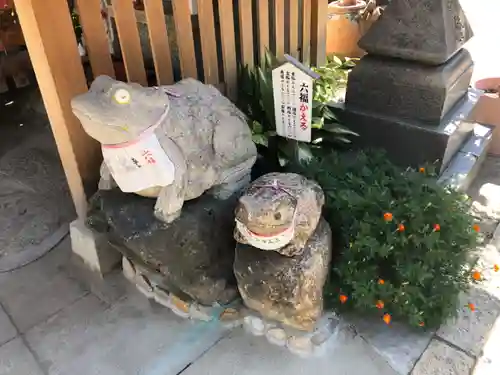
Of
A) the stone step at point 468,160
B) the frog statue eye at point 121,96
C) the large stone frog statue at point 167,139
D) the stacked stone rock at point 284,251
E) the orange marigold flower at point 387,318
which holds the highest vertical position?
the frog statue eye at point 121,96

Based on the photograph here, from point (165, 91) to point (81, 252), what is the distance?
1268mm

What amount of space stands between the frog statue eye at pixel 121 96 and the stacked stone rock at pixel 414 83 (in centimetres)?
173

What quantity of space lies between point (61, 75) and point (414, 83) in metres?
2.12

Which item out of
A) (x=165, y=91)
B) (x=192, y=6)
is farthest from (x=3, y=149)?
(x=165, y=91)

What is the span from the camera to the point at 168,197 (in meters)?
2.41

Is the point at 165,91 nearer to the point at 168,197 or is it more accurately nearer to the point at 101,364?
the point at 168,197

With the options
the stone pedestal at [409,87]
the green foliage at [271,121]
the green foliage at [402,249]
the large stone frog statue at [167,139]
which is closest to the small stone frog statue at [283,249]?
the green foliage at [402,249]

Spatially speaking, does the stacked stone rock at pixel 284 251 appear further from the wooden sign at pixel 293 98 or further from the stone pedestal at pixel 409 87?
the stone pedestal at pixel 409 87

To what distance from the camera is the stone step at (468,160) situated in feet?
10.6

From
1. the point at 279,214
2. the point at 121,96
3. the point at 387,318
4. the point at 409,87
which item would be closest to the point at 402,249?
the point at 387,318

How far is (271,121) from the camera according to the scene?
333 centimetres

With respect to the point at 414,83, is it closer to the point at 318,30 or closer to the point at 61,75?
the point at 318,30

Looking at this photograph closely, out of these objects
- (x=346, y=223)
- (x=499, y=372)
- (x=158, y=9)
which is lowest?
(x=499, y=372)

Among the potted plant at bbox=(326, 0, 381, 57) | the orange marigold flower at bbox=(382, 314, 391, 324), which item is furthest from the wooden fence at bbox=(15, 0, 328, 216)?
the orange marigold flower at bbox=(382, 314, 391, 324)
